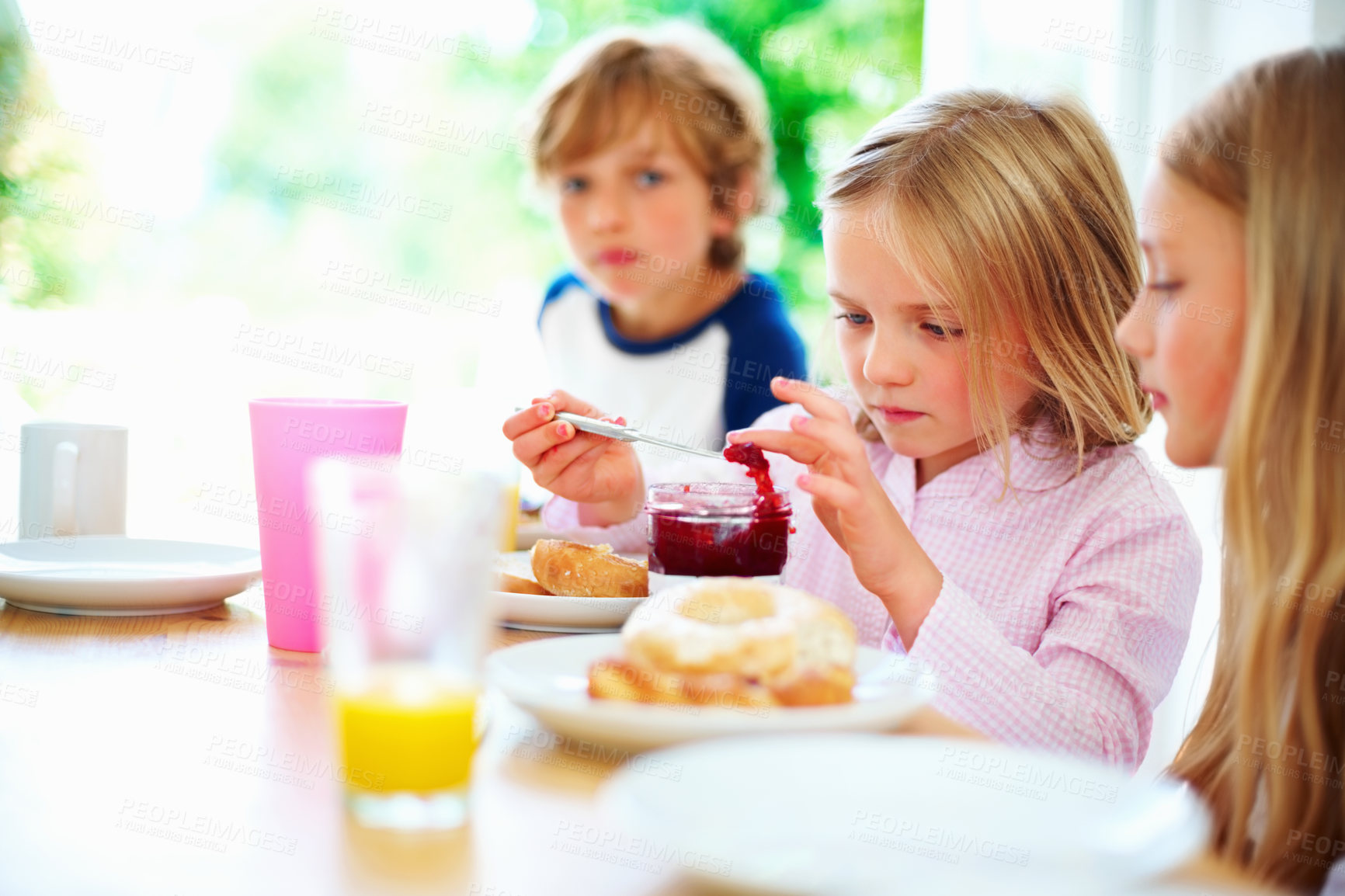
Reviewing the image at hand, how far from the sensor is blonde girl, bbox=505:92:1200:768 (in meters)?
1.32

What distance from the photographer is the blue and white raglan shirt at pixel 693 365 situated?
2957 millimetres

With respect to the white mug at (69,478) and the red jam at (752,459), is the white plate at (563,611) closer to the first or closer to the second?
the red jam at (752,459)

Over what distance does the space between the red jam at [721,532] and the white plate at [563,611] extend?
0.06 m

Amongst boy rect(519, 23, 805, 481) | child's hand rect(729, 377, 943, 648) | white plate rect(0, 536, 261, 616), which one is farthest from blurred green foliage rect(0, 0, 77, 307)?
child's hand rect(729, 377, 943, 648)

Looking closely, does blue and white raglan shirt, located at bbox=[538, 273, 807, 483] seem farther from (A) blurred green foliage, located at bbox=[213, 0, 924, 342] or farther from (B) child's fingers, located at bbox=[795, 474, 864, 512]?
(A) blurred green foliage, located at bbox=[213, 0, 924, 342]

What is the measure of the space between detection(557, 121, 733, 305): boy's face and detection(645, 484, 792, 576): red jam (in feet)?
6.12

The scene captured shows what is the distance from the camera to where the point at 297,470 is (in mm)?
982

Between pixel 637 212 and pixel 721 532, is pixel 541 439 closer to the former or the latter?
pixel 721 532

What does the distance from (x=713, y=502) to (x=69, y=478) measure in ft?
2.74

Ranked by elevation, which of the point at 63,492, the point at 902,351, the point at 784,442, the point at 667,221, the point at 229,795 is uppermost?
the point at 667,221

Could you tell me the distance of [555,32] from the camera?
684cm

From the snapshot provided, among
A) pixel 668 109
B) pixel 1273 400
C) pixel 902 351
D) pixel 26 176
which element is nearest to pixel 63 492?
pixel 902 351

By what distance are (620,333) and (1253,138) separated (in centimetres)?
239

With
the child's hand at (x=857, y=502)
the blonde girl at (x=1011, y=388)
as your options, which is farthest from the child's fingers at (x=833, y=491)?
the blonde girl at (x=1011, y=388)
